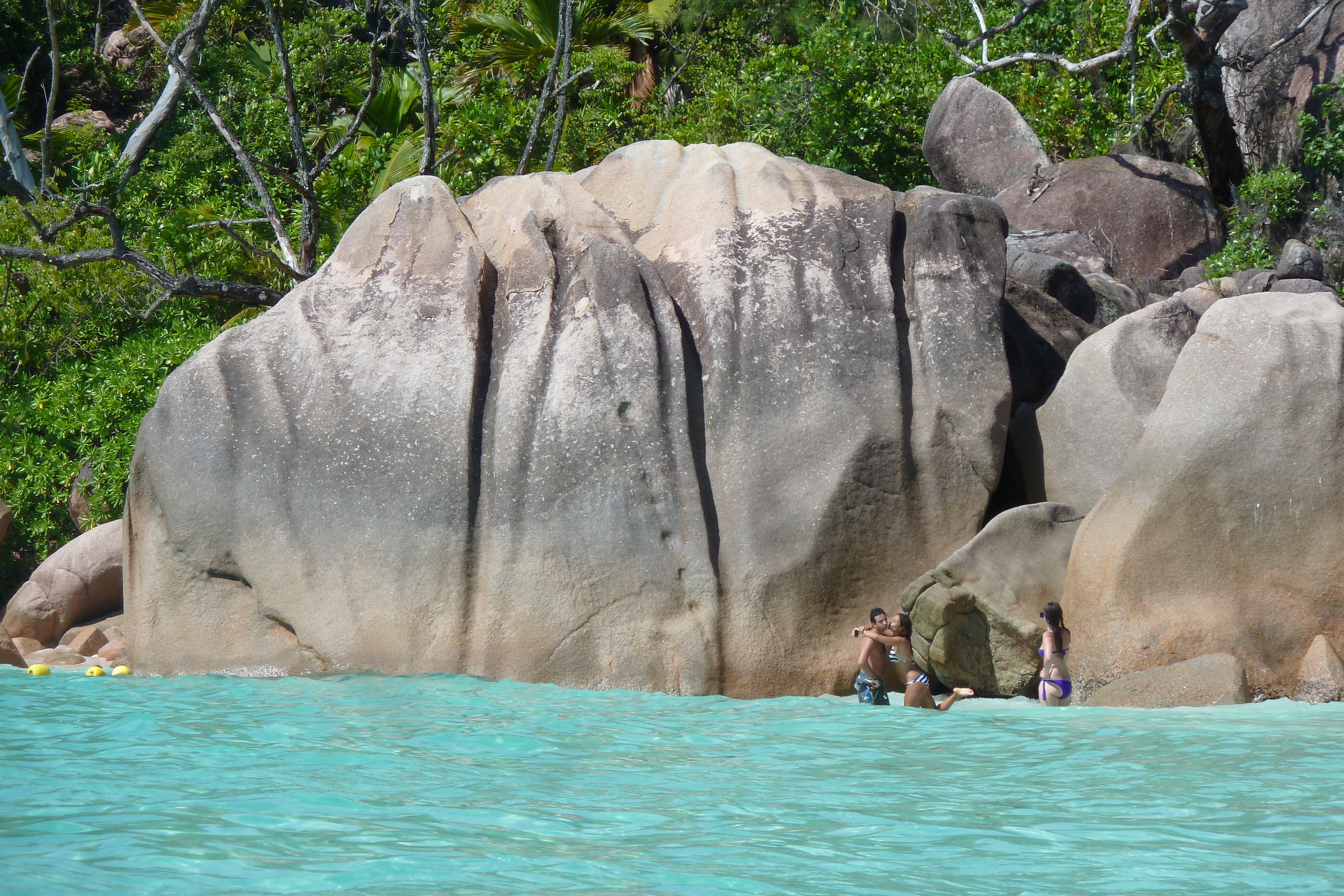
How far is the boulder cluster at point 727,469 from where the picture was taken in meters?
6.92

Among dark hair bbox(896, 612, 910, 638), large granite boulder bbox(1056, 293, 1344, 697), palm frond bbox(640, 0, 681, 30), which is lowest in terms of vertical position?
dark hair bbox(896, 612, 910, 638)

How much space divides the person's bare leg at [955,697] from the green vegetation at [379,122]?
806cm

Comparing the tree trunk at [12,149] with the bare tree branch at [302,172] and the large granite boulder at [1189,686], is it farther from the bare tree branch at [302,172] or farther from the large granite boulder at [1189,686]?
the large granite boulder at [1189,686]

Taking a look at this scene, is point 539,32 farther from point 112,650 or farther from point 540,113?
point 112,650

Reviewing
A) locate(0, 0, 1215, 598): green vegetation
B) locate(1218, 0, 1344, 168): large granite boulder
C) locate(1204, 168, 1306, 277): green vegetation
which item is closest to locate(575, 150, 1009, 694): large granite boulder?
locate(1204, 168, 1306, 277): green vegetation

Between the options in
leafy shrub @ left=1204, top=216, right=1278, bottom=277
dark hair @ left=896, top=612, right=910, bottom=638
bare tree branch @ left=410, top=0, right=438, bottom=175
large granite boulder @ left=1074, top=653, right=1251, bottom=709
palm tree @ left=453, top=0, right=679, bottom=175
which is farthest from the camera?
palm tree @ left=453, top=0, right=679, bottom=175

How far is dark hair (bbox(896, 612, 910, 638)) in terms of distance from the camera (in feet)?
24.1

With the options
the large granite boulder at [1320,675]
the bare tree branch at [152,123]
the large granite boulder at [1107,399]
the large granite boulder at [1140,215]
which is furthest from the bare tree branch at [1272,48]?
the bare tree branch at [152,123]

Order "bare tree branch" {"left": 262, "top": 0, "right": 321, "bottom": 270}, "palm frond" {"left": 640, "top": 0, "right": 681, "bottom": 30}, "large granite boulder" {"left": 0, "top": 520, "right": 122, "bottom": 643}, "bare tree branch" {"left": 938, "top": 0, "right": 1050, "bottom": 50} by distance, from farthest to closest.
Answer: "palm frond" {"left": 640, "top": 0, "right": 681, "bottom": 30} < "bare tree branch" {"left": 938, "top": 0, "right": 1050, "bottom": 50} < "bare tree branch" {"left": 262, "top": 0, "right": 321, "bottom": 270} < "large granite boulder" {"left": 0, "top": 520, "right": 122, "bottom": 643}

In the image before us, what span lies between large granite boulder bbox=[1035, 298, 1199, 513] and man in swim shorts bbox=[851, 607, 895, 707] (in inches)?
66.5

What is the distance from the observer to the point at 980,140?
1442 cm

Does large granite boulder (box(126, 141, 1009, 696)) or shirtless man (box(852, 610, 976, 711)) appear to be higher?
large granite boulder (box(126, 141, 1009, 696))

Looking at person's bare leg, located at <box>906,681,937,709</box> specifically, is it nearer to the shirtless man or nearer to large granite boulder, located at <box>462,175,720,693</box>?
the shirtless man

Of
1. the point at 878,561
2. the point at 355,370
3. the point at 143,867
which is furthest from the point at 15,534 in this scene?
the point at 143,867
